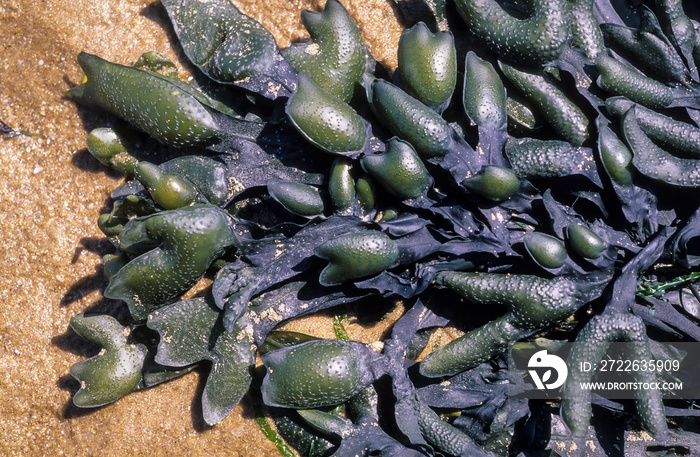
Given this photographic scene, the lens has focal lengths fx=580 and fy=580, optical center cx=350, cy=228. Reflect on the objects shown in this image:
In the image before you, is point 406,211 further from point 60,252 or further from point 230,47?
point 60,252

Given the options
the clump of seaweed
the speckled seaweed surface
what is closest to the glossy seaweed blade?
the clump of seaweed

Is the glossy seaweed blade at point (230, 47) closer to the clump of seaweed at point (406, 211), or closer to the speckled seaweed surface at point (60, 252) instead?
the clump of seaweed at point (406, 211)

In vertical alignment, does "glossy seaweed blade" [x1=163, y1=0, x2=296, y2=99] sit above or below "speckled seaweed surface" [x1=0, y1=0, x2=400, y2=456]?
above

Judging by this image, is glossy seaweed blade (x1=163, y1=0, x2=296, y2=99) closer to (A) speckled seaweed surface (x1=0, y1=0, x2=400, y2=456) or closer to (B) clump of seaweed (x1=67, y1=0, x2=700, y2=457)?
(B) clump of seaweed (x1=67, y1=0, x2=700, y2=457)

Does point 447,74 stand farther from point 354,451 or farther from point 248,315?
point 354,451

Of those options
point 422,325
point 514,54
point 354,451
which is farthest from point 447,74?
point 354,451

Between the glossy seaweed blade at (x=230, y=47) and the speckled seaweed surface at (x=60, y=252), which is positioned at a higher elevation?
the glossy seaweed blade at (x=230, y=47)

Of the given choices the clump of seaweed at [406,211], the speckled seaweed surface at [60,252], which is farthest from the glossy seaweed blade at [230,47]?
the speckled seaweed surface at [60,252]
